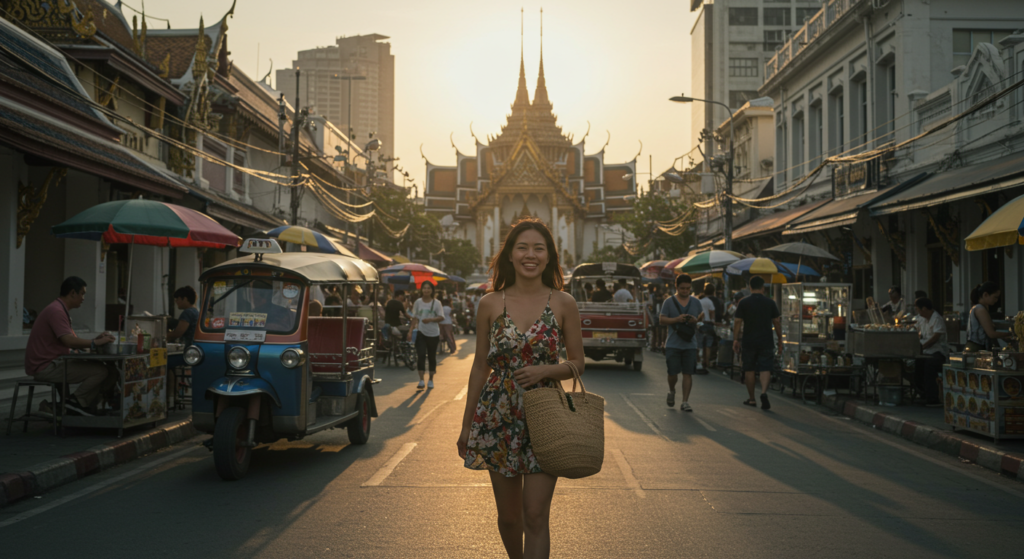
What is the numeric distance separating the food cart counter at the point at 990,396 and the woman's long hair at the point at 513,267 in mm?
7034

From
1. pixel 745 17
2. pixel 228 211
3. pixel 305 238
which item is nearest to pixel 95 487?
pixel 305 238

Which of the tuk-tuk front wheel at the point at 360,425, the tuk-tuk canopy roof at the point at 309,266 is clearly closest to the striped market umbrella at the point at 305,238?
the tuk-tuk canopy roof at the point at 309,266

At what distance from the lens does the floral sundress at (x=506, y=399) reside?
3.82 metres

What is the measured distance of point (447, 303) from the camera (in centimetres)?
3064

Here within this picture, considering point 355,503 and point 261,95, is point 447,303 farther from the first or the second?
point 355,503

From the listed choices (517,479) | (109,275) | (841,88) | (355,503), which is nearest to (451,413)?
(355,503)

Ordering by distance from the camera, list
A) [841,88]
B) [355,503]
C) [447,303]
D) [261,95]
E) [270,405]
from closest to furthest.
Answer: [355,503], [270,405], [841,88], [447,303], [261,95]

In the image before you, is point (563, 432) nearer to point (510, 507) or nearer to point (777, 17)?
point (510, 507)

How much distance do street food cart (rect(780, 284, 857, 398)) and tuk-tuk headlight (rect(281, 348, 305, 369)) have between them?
29.3 ft

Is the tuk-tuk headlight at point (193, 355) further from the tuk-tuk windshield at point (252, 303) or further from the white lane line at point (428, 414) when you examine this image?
the white lane line at point (428, 414)

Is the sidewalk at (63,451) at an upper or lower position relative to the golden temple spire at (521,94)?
lower

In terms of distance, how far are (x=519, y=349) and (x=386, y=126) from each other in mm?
191029

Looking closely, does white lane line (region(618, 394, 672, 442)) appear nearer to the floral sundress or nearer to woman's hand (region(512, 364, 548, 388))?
the floral sundress

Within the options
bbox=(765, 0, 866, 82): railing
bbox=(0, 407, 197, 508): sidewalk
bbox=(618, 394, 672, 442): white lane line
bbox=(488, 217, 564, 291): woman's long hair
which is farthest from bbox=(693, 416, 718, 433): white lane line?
bbox=(765, 0, 866, 82): railing
